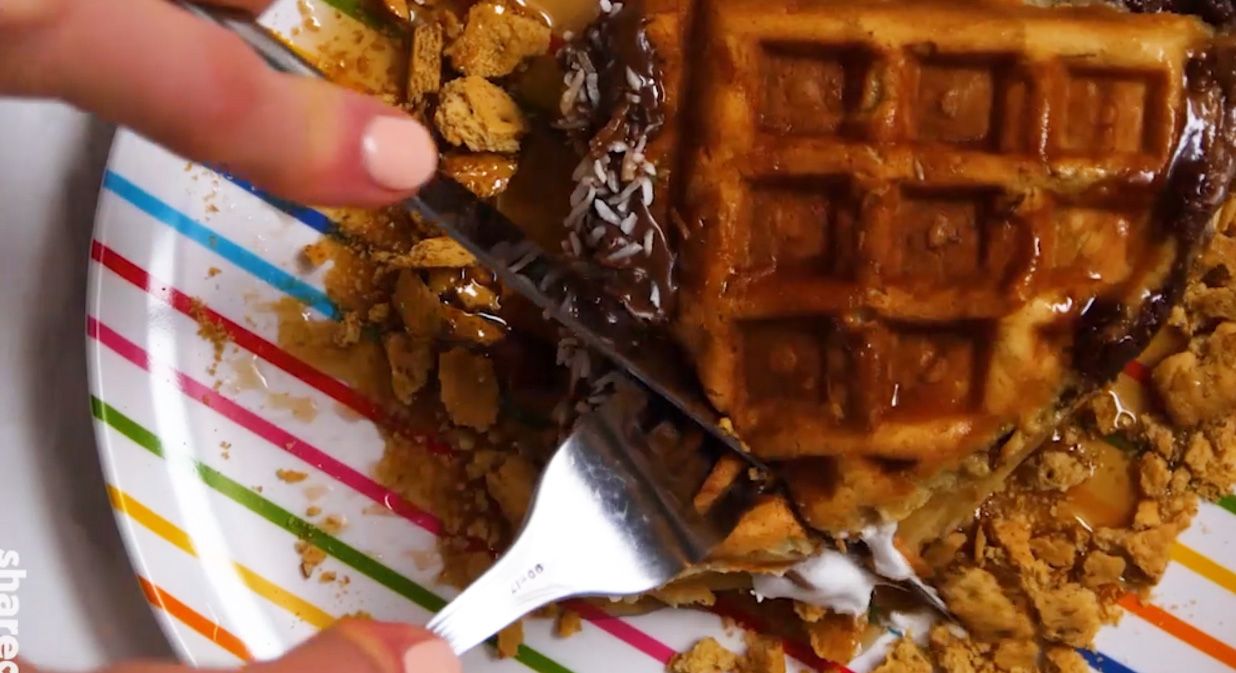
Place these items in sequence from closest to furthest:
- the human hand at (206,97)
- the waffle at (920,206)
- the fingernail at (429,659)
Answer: the human hand at (206,97) → the fingernail at (429,659) → the waffle at (920,206)

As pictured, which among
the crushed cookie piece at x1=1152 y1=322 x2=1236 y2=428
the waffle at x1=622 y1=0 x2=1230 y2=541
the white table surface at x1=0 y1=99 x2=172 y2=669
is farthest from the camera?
the white table surface at x1=0 y1=99 x2=172 y2=669

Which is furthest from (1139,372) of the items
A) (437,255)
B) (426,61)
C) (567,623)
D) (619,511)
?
(426,61)

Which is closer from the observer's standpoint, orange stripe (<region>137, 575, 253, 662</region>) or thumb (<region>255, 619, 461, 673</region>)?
Answer: thumb (<region>255, 619, 461, 673</region>)

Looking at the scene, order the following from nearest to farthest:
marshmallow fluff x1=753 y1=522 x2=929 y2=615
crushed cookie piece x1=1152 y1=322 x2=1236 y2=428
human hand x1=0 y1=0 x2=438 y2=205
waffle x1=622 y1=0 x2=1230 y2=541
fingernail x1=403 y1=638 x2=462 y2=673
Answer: human hand x1=0 y1=0 x2=438 y2=205, fingernail x1=403 y1=638 x2=462 y2=673, waffle x1=622 y1=0 x2=1230 y2=541, marshmallow fluff x1=753 y1=522 x2=929 y2=615, crushed cookie piece x1=1152 y1=322 x2=1236 y2=428

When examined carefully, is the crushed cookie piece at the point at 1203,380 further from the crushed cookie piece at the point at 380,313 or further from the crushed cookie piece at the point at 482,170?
the crushed cookie piece at the point at 380,313

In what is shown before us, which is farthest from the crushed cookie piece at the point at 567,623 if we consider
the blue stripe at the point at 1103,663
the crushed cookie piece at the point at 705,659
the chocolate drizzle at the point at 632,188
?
the blue stripe at the point at 1103,663

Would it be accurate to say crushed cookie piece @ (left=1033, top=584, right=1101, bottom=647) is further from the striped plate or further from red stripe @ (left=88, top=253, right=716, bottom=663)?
red stripe @ (left=88, top=253, right=716, bottom=663)

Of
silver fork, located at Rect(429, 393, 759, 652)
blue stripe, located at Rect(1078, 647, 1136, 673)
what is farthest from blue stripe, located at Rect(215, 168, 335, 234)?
blue stripe, located at Rect(1078, 647, 1136, 673)
